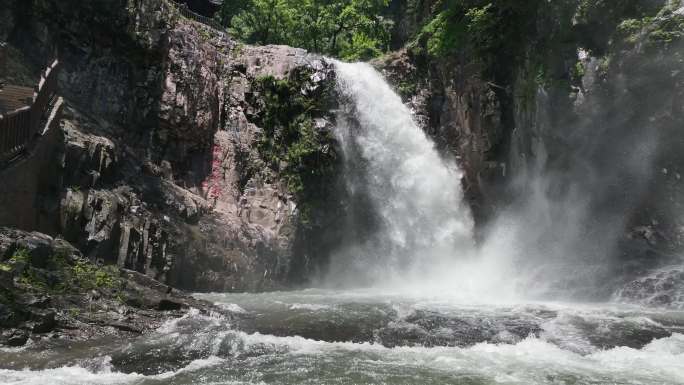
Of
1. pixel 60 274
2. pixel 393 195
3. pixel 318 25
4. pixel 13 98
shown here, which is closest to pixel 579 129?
pixel 393 195

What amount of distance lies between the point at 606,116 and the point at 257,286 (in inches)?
541

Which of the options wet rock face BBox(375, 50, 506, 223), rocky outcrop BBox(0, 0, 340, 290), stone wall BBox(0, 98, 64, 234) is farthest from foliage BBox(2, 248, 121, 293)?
wet rock face BBox(375, 50, 506, 223)

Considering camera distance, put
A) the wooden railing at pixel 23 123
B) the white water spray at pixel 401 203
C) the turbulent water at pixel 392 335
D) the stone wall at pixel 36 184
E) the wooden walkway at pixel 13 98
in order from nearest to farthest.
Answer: the turbulent water at pixel 392 335 < the wooden railing at pixel 23 123 < the stone wall at pixel 36 184 < the wooden walkway at pixel 13 98 < the white water spray at pixel 401 203

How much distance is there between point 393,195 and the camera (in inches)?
813

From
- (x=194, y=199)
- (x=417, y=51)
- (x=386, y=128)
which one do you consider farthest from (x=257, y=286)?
(x=417, y=51)

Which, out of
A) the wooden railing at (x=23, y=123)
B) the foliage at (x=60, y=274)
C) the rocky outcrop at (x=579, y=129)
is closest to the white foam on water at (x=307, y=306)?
the foliage at (x=60, y=274)

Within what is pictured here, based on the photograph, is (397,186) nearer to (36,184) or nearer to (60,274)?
(36,184)

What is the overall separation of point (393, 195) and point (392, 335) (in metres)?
11.1

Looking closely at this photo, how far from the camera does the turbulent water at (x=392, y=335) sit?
7.45 meters

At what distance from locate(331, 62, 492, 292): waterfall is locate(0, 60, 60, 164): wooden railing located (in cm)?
1031

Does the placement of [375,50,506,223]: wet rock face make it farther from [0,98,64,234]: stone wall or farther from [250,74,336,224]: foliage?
[0,98,64,234]: stone wall

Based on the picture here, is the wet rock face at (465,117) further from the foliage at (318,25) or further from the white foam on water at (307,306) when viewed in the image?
the white foam on water at (307,306)

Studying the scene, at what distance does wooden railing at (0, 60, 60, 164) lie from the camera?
9.70 metres

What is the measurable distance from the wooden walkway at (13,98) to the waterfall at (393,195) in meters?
10.3
